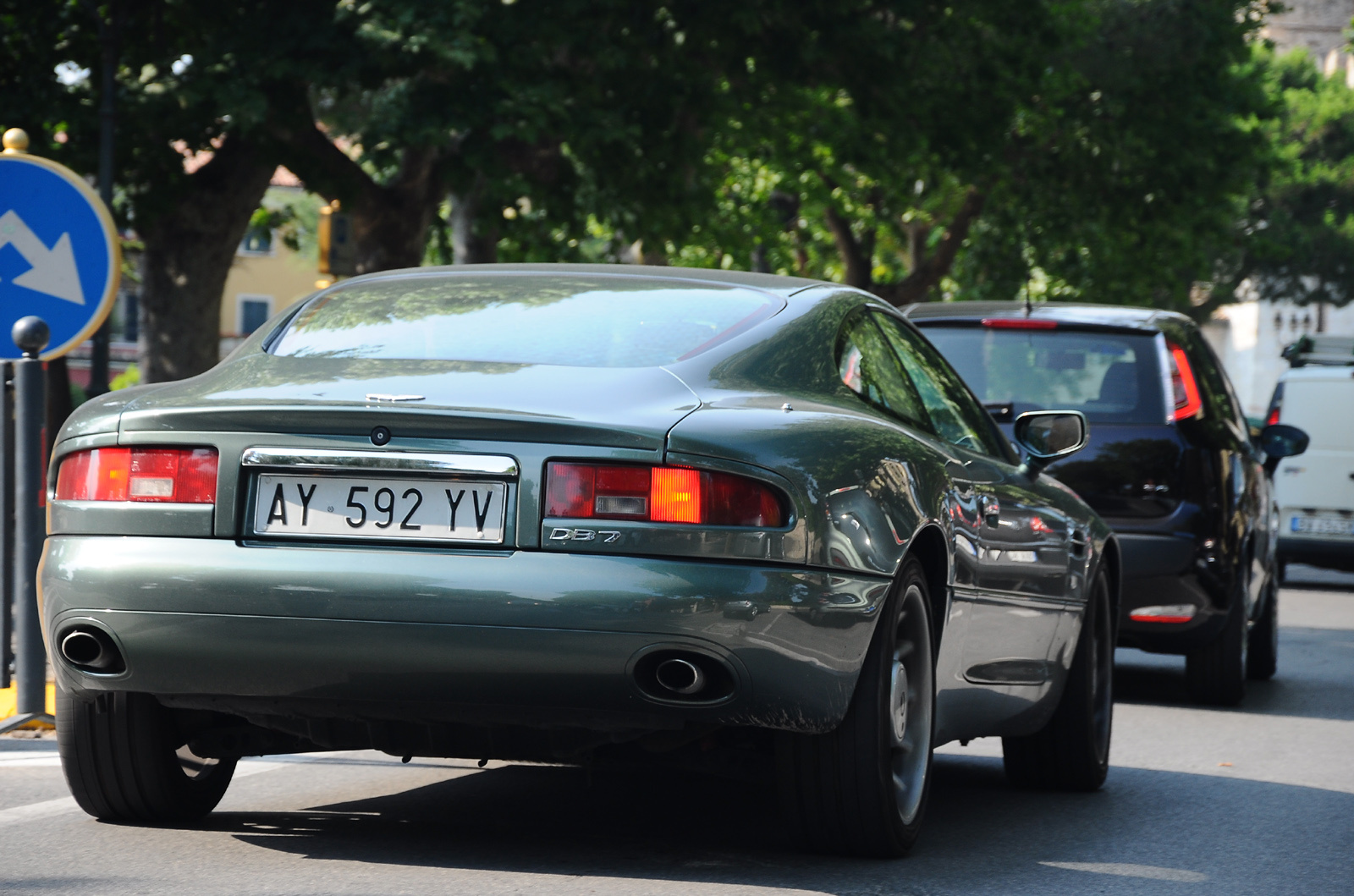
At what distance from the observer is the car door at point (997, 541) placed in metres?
5.55

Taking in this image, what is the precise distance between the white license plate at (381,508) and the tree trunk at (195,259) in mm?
12849

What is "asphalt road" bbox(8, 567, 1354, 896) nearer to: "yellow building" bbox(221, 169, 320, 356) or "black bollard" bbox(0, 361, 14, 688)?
"black bollard" bbox(0, 361, 14, 688)

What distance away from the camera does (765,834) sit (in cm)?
531

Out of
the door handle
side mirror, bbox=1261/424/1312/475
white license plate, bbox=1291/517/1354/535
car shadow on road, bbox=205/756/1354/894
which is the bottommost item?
Answer: white license plate, bbox=1291/517/1354/535

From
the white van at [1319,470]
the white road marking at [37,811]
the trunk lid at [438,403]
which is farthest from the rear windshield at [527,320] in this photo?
the white van at [1319,470]

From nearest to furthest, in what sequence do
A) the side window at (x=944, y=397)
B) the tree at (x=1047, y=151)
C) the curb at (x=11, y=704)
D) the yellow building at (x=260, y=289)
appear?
the side window at (x=944, y=397) < the curb at (x=11, y=704) < the tree at (x=1047, y=151) < the yellow building at (x=260, y=289)

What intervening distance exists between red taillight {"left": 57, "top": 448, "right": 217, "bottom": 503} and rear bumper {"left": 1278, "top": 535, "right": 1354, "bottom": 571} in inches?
627

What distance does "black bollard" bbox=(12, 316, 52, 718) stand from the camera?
23.4 ft

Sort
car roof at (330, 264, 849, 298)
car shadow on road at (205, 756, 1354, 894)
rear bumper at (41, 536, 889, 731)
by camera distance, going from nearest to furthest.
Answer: rear bumper at (41, 536, 889, 731) < car shadow on road at (205, 756, 1354, 894) < car roof at (330, 264, 849, 298)

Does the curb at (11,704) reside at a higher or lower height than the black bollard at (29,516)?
lower

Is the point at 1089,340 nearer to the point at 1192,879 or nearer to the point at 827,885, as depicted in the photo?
the point at 1192,879

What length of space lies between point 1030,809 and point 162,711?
8.28ft

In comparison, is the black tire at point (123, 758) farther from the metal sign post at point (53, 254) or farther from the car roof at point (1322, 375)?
the car roof at point (1322, 375)

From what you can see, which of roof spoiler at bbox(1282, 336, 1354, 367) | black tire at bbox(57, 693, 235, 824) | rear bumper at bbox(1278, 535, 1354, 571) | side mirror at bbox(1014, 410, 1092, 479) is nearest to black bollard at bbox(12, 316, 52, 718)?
black tire at bbox(57, 693, 235, 824)
